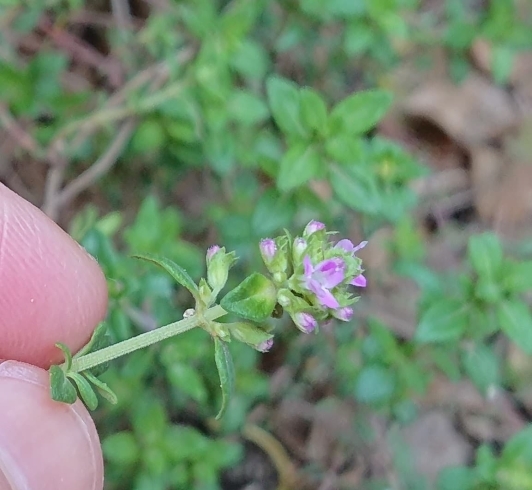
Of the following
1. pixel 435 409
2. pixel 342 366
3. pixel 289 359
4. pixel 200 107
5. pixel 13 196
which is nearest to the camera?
pixel 13 196

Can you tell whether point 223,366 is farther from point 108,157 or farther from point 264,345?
point 108,157

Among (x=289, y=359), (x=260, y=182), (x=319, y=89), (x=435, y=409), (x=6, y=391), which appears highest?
(x=6, y=391)

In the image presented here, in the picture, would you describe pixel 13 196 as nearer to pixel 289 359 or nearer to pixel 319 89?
pixel 289 359

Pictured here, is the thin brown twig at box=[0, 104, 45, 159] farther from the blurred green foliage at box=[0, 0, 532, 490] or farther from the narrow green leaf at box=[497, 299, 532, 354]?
the narrow green leaf at box=[497, 299, 532, 354]

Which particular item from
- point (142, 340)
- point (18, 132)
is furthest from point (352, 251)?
point (18, 132)

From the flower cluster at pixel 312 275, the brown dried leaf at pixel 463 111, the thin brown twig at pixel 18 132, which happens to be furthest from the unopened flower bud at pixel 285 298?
the brown dried leaf at pixel 463 111

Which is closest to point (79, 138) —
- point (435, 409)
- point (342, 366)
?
point (342, 366)
